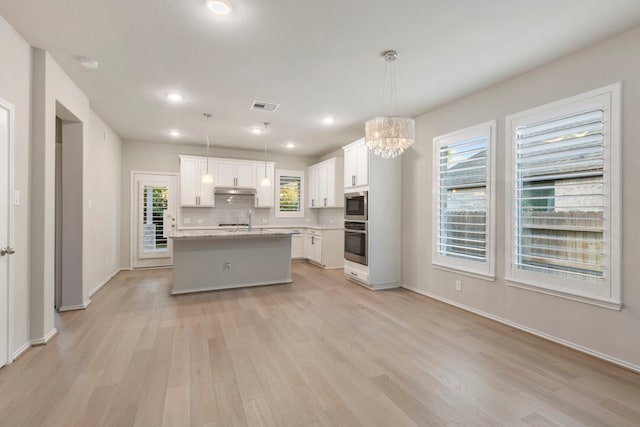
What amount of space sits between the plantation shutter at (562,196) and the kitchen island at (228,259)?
3235mm

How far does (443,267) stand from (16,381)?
14.5 ft

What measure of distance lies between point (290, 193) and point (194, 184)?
2346mm

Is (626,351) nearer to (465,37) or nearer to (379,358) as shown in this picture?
(379,358)

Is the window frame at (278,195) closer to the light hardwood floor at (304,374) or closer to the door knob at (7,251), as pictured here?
the light hardwood floor at (304,374)

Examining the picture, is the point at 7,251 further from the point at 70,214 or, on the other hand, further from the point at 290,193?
the point at 290,193

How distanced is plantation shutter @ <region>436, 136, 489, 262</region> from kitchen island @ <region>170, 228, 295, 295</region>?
2.38 m

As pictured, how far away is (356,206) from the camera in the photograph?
514cm

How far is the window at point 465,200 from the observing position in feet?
11.6

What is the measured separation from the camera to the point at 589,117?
2.65 m

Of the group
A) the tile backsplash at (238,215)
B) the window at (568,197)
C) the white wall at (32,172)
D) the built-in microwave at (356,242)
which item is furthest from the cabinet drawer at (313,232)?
the white wall at (32,172)

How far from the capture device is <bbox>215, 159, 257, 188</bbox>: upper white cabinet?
6613 mm

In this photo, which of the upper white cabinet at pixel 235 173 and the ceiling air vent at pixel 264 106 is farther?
the upper white cabinet at pixel 235 173

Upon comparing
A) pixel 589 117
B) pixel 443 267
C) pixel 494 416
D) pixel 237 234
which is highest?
pixel 589 117

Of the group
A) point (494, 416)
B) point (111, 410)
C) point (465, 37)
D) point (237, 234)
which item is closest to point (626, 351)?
point (494, 416)
